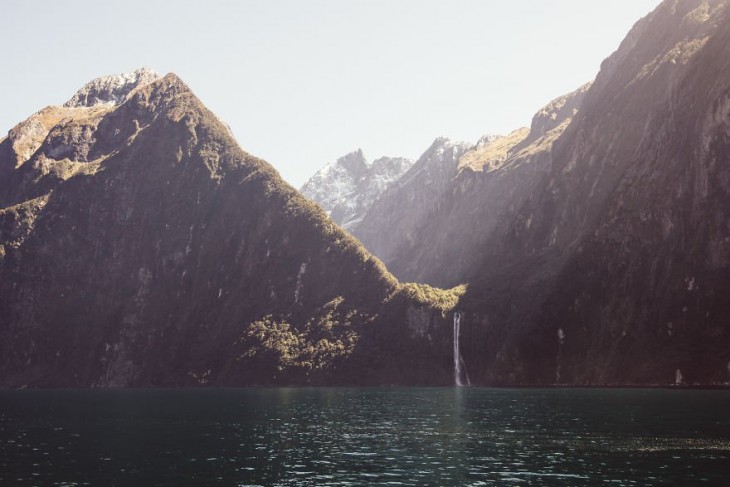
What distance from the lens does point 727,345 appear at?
192250 millimetres

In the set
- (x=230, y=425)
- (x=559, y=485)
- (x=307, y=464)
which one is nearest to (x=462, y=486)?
(x=559, y=485)

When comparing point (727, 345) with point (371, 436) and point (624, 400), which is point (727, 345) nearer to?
point (624, 400)

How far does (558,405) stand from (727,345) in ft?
268

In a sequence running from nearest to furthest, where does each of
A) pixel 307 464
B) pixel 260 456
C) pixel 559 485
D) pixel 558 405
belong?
pixel 559 485
pixel 307 464
pixel 260 456
pixel 558 405

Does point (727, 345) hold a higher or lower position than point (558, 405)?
higher

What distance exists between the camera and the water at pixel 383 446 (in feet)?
200

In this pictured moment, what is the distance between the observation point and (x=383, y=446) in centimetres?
8144

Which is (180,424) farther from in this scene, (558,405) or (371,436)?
(558,405)

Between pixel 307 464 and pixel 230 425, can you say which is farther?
pixel 230 425

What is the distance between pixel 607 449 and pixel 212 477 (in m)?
37.6

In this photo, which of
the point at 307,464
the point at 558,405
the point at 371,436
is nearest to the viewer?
the point at 307,464

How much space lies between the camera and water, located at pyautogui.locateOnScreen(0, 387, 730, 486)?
200 feet

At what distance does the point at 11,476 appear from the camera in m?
62.5

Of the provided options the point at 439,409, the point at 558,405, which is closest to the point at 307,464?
the point at 439,409
